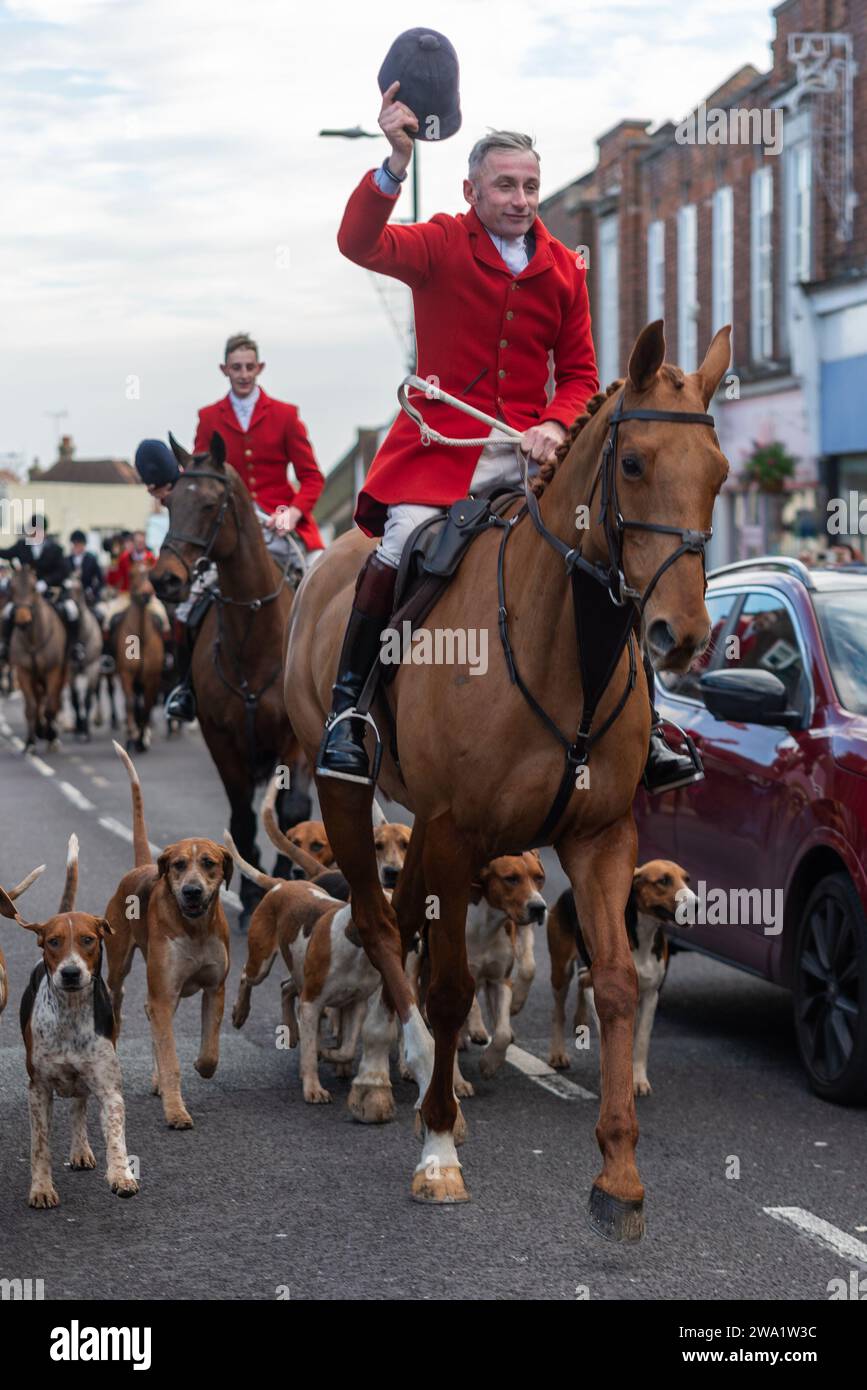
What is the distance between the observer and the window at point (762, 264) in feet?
121

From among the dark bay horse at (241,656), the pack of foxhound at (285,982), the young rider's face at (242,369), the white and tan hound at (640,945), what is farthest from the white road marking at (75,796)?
the white and tan hound at (640,945)

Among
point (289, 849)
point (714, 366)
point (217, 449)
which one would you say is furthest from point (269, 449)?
point (714, 366)

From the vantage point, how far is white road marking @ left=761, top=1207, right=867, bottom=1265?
5879mm

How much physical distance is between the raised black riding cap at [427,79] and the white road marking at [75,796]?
40.7ft

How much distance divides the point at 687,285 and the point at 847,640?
34456 mm

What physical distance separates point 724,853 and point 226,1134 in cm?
256

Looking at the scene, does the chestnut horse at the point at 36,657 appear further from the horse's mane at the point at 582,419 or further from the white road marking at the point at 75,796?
the horse's mane at the point at 582,419

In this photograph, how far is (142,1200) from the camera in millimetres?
6426

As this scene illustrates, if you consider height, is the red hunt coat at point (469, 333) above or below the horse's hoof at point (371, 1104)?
above

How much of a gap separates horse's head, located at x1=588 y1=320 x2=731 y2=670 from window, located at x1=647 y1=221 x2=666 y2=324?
38.5m

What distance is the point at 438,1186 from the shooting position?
20.9 ft

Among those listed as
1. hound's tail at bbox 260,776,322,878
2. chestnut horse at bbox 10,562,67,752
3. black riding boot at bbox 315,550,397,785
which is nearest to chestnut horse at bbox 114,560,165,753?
chestnut horse at bbox 10,562,67,752

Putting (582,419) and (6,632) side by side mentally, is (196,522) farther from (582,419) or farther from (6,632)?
(6,632)
